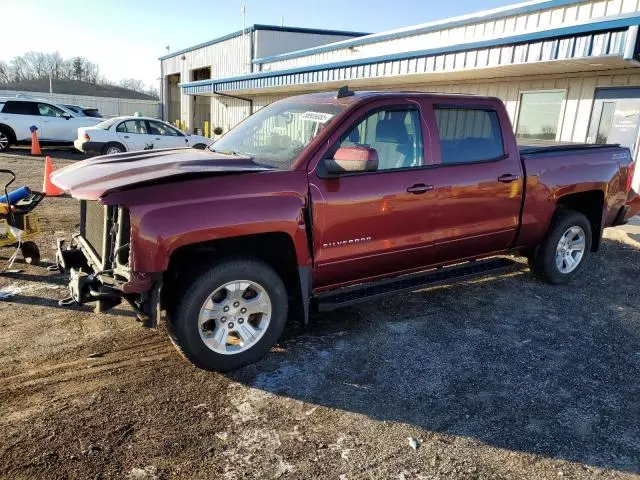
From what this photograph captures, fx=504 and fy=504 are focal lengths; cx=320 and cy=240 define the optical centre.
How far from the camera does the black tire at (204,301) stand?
3488 mm

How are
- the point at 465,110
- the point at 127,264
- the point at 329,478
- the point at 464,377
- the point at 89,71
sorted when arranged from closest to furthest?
the point at 329,478 → the point at 127,264 → the point at 464,377 → the point at 465,110 → the point at 89,71

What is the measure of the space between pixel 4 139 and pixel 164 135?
290 inches

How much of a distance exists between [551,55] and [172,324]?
7917 millimetres

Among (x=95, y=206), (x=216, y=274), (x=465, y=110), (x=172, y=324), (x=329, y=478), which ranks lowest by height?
(x=329, y=478)

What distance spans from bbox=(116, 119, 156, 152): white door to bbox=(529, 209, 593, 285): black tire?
1322 centimetres

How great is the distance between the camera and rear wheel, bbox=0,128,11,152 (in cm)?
1888

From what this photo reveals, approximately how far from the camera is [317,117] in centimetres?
428

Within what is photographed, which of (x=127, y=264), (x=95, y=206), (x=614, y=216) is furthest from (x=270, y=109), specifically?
(x=614, y=216)

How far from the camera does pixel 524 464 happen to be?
289 centimetres

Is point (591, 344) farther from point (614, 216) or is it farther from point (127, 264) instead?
point (127, 264)

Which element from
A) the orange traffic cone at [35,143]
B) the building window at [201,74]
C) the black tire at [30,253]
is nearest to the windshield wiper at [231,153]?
the black tire at [30,253]

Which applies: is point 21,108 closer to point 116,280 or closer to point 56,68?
point 116,280

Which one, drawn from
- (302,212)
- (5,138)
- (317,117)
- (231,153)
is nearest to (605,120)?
(317,117)

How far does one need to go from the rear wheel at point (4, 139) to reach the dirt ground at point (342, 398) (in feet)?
54.8
